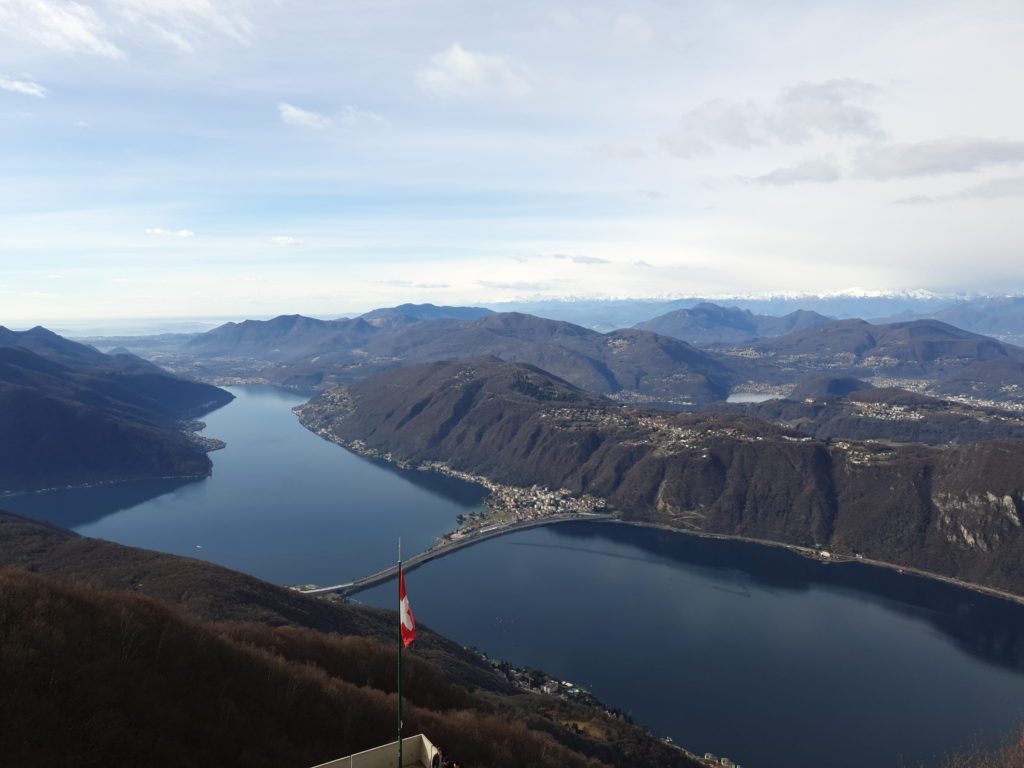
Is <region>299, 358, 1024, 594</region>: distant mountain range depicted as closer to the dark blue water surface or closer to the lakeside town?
the dark blue water surface


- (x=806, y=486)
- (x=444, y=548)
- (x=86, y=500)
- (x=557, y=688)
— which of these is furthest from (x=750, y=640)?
(x=86, y=500)

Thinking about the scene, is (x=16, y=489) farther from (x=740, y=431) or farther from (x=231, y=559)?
(x=740, y=431)

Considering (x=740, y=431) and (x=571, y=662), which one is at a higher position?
(x=740, y=431)

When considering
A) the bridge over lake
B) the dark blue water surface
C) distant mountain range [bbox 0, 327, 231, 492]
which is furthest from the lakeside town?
distant mountain range [bbox 0, 327, 231, 492]

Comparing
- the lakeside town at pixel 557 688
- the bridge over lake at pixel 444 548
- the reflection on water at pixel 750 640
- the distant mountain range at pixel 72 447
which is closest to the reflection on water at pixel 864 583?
the reflection on water at pixel 750 640

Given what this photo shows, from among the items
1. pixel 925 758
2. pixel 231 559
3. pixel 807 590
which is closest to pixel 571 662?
pixel 925 758

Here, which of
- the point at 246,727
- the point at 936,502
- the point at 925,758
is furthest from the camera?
the point at 936,502

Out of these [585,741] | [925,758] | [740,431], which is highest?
[740,431]

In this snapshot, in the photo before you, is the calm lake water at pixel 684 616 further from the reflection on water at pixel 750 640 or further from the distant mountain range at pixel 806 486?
the distant mountain range at pixel 806 486

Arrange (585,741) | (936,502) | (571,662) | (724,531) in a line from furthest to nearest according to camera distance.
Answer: (724,531) < (936,502) < (571,662) < (585,741)
